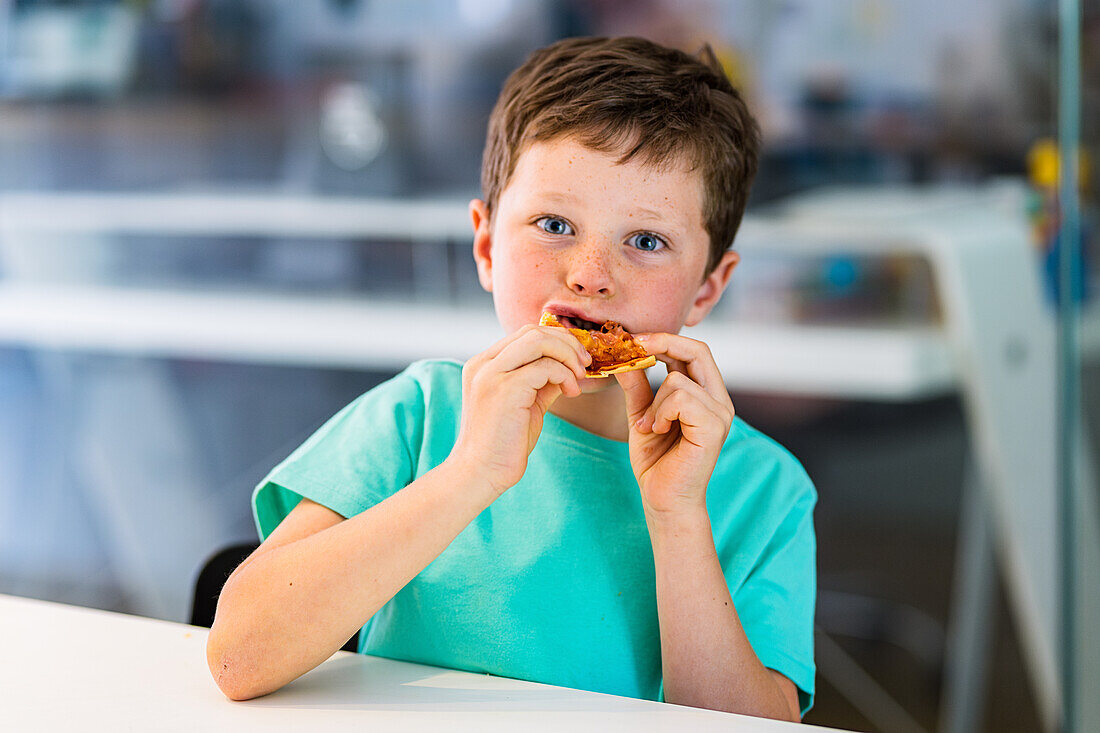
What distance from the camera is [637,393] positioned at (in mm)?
788

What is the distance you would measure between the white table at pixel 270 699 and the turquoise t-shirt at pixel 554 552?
106 mm

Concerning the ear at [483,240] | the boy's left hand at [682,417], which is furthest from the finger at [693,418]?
the ear at [483,240]

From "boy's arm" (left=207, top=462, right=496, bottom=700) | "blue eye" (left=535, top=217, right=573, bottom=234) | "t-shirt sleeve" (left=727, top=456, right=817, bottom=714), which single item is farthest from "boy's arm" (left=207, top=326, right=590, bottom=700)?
"t-shirt sleeve" (left=727, top=456, right=817, bottom=714)

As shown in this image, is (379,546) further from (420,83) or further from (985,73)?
(420,83)

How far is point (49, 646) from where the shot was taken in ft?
2.29

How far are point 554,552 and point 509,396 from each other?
17 centimetres

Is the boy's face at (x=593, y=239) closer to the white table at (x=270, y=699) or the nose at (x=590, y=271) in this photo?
the nose at (x=590, y=271)

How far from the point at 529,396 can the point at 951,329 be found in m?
1.53

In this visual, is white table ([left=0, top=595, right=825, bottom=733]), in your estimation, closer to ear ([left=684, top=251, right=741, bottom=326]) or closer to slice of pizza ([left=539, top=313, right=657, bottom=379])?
slice of pizza ([left=539, top=313, right=657, bottom=379])

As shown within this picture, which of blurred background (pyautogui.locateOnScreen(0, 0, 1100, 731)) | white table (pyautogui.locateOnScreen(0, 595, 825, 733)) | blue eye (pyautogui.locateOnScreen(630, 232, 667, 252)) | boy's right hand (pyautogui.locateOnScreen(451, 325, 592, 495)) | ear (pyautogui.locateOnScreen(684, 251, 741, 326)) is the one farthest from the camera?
blurred background (pyautogui.locateOnScreen(0, 0, 1100, 731))

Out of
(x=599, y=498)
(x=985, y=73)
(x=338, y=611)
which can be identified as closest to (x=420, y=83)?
(x=985, y=73)

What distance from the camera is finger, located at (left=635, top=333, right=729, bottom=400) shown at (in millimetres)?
759

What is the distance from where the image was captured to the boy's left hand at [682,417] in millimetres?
750

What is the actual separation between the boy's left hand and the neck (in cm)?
9
